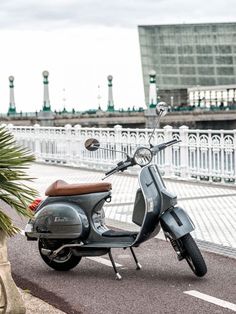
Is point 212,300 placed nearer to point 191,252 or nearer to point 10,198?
point 191,252

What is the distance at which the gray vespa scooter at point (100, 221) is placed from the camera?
6289mm

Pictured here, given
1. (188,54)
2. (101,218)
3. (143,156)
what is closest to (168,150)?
(101,218)

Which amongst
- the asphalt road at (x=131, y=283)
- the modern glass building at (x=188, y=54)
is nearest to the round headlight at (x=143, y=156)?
the asphalt road at (x=131, y=283)

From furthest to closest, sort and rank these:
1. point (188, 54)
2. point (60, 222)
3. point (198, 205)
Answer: point (188, 54)
point (198, 205)
point (60, 222)

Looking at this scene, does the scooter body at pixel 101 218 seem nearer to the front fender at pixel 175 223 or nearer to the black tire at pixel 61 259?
the front fender at pixel 175 223

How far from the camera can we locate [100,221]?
683cm

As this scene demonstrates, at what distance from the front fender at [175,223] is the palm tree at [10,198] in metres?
1.32

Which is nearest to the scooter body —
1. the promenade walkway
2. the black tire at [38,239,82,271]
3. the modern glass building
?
the black tire at [38,239,82,271]

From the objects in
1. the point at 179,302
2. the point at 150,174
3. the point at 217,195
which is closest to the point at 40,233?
the point at 150,174

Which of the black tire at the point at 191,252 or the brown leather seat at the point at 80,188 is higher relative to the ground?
the brown leather seat at the point at 80,188

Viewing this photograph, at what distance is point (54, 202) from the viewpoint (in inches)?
267

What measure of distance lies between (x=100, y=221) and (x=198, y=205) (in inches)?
188

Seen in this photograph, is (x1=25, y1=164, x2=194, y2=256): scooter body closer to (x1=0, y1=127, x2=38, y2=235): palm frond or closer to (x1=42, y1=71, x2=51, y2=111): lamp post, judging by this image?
(x1=0, y1=127, x2=38, y2=235): palm frond

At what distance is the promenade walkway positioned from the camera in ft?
27.8
